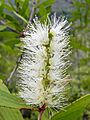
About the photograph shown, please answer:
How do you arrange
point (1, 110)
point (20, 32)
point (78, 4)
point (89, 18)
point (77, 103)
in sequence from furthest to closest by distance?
point (89, 18) → point (78, 4) → point (20, 32) → point (1, 110) → point (77, 103)

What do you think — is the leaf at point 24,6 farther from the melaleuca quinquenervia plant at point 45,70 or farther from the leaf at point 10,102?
the leaf at point 10,102

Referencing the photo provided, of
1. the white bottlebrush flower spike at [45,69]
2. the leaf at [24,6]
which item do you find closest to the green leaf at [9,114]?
the white bottlebrush flower spike at [45,69]

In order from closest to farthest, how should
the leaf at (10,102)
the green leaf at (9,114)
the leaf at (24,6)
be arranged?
the leaf at (10,102) < the green leaf at (9,114) < the leaf at (24,6)

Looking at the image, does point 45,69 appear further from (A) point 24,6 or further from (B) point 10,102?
(A) point 24,6

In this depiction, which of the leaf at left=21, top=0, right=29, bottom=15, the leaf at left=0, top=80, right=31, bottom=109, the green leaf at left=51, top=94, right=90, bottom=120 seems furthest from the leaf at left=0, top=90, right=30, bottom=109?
the leaf at left=21, top=0, right=29, bottom=15

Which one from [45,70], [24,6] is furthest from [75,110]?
[24,6]

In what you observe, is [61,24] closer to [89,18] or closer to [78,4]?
[78,4]

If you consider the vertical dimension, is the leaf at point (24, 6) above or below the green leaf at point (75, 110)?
above

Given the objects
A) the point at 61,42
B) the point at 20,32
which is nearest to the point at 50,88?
the point at 61,42
